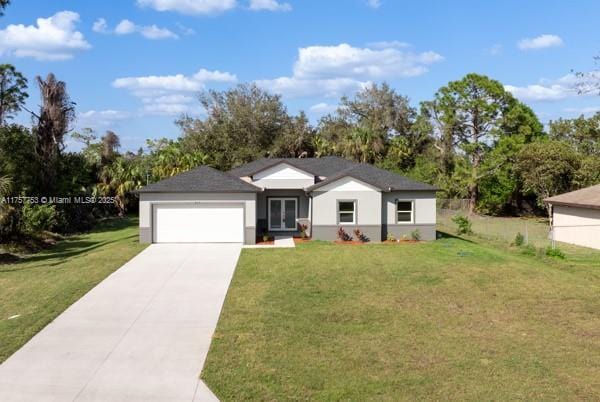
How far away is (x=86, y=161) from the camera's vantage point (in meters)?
39.4

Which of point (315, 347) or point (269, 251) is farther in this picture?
point (269, 251)

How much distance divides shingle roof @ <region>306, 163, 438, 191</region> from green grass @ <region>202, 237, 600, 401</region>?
6050 millimetres

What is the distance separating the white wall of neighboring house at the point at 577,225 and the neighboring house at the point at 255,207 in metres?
8.84

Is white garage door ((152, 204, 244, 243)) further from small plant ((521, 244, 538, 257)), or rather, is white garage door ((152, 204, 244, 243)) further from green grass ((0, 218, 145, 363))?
small plant ((521, 244, 538, 257))

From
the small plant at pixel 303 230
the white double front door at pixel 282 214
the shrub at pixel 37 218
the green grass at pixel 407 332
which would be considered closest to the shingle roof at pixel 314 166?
the white double front door at pixel 282 214

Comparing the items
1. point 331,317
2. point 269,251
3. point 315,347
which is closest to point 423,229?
point 269,251

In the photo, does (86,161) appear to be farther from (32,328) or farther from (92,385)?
(92,385)

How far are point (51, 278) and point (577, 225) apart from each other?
1016 inches

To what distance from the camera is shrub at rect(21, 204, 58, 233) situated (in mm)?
25484

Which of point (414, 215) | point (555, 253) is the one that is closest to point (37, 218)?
point (414, 215)

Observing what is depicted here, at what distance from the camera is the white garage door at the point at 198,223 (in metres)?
23.9

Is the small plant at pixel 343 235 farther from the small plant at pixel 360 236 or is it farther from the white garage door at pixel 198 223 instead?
the white garage door at pixel 198 223

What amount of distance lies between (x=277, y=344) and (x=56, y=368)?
3914 millimetres

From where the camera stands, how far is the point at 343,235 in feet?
80.2
